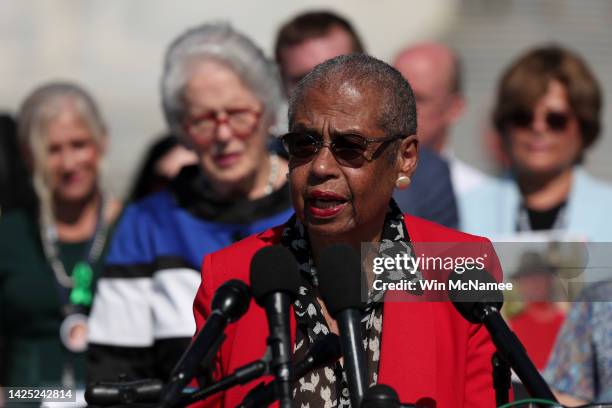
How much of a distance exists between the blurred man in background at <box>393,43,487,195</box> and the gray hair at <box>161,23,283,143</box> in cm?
192

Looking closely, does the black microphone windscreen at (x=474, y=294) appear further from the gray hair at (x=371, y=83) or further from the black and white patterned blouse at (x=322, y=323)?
the gray hair at (x=371, y=83)

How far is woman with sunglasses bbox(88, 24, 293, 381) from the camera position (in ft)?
17.5

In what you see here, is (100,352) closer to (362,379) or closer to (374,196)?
(374,196)

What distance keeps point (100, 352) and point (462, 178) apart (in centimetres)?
312

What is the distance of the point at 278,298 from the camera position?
9.92 feet

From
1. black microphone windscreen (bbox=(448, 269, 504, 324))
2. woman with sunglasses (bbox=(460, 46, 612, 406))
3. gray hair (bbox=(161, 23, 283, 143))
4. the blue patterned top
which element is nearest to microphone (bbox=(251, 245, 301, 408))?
black microphone windscreen (bbox=(448, 269, 504, 324))

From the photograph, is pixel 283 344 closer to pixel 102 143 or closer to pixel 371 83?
pixel 371 83

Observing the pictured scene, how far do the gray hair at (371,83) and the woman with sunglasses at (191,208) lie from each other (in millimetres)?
1588

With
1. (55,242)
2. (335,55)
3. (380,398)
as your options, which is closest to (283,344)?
(380,398)

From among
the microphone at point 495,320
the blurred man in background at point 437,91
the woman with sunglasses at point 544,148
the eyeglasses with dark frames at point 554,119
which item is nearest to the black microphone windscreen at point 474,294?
the microphone at point 495,320

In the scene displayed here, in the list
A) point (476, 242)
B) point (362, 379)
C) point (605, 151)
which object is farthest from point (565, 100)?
point (605, 151)

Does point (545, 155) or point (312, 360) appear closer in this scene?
point (312, 360)

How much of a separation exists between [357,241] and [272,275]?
34.6 inches

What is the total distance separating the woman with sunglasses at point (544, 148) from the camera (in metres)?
6.89
